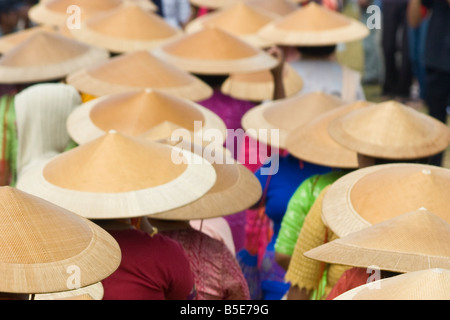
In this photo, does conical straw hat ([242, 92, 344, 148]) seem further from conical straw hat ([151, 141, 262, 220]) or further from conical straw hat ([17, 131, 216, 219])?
conical straw hat ([17, 131, 216, 219])

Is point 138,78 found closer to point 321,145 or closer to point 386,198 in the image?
point 321,145

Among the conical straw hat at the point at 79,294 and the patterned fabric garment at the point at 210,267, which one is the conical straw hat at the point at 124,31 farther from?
the conical straw hat at the point at 79,294

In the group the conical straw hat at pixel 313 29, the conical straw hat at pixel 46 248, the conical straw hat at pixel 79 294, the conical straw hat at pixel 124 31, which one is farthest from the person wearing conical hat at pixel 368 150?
the conical straw hat at pixel 124 31

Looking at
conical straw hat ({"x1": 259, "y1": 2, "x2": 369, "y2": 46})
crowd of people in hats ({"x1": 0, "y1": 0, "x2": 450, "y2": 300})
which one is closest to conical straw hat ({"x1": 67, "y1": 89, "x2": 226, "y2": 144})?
crowd of people in hats ({"x1": 0, "y1": 0, "x2": 450, "y2": 300})

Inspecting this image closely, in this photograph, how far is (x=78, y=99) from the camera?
14.4 feet

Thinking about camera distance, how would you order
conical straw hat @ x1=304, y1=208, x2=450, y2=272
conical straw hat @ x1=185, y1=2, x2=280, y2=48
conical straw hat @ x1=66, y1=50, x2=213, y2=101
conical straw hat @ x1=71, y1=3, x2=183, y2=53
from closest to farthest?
conical straw hat @ x1=304, y1=208, x2=450, y2=272 < conical straw hat @ x1=66, y1=50, x2=213, y2=101 < conical straw hat @ x1=71, y1=3, x2=183, y2=53 < conical straw hat @ x1=185, y1=2, x2=280, y2=48

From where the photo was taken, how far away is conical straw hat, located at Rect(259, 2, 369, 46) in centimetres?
542

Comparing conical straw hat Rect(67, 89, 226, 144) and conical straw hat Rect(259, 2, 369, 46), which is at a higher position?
conical straw hat Rect(67, 89, 226, 144)

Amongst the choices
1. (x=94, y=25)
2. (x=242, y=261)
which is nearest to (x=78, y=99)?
(x=242, y=261)

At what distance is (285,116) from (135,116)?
69 cm

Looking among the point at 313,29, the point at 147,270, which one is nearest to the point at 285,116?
the point at 313,29

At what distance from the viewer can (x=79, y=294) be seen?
2641 millimetres

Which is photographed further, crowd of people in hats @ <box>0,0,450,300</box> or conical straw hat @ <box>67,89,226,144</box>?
conical straw hat @ <box>67,89,226,144</box>

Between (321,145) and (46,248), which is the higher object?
(46,248)
